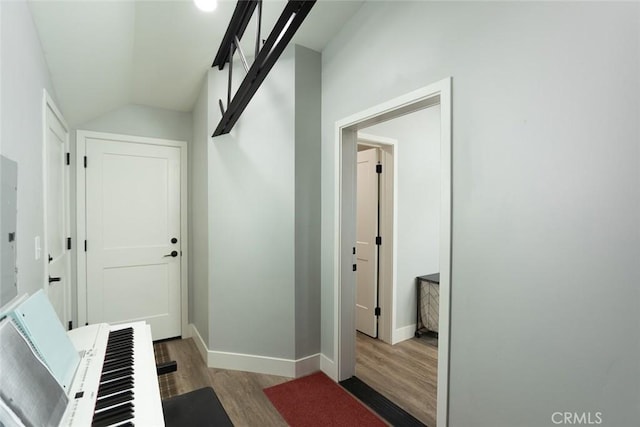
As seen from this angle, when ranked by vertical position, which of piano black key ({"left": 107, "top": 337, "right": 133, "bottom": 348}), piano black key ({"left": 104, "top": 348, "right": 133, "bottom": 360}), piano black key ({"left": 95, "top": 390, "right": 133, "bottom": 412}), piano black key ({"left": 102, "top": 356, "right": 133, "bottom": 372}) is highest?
piano black key ({"left": 107, "top": 337, "right": 133, "bottom": 348})

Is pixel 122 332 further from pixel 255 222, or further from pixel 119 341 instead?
pixel 255 222

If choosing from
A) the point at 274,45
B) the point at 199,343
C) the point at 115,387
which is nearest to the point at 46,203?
the point at 115,387

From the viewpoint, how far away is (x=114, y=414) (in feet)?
3.02

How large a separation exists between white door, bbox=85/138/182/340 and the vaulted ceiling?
0.50m

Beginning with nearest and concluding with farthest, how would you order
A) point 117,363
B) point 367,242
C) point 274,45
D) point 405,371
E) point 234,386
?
point 117,363, point 274,45, point 234,386, point 405,371, point 367,242

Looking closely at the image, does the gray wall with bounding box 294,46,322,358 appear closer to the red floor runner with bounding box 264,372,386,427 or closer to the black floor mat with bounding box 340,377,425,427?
the red floor runner with bounding box 264,372,386,427

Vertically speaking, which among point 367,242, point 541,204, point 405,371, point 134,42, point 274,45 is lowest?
point 405,371

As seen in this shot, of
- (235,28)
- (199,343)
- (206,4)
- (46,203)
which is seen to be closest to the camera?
(206,4)

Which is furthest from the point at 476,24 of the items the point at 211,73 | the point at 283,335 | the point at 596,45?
the point at 283,335

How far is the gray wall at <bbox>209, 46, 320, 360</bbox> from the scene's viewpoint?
2.47 metres

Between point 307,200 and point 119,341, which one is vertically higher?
point 307,200

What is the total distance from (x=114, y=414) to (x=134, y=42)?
235 cm

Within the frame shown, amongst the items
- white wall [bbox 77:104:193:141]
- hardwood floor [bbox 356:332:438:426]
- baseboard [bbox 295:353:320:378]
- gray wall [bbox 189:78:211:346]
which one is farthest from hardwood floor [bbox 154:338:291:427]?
white wall [bbox 77:104:193:141]

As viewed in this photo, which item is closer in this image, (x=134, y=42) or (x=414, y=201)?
(x=134, y=42)
